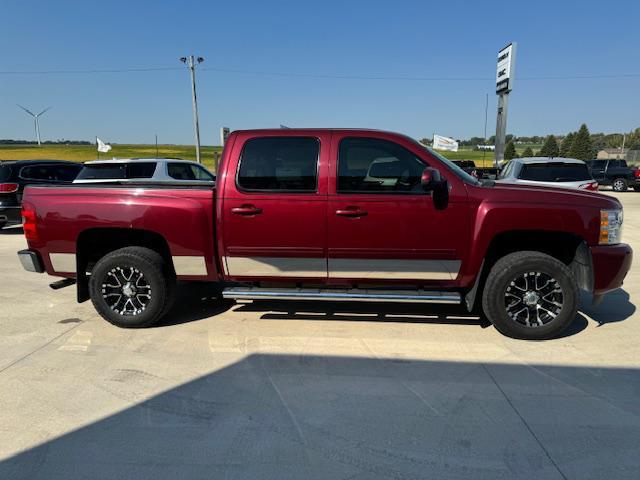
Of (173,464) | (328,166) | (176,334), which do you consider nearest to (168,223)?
(176,334)

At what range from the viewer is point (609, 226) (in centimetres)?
398

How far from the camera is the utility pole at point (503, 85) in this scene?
21.0 m

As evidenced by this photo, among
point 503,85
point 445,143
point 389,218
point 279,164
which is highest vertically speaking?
point 503,85

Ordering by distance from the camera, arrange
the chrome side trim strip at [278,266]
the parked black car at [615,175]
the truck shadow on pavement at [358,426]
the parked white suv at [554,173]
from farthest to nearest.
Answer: the parked black car at [615,175] < the parked white suv at [554,173] < the chrome side trim strip at [278,266] < the truck shadow on pavement at [358,426]

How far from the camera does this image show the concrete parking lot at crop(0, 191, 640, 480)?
2514mm

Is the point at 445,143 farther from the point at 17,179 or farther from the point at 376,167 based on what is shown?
the point at 376,167

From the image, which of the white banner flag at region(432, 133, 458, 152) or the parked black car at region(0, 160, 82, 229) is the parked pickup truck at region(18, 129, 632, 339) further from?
the white banner flag at region(432, 133, 458, 152)

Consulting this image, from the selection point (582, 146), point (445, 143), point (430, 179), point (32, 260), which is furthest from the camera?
point (582, 146)

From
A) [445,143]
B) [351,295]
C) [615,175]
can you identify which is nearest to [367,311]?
[351,295]

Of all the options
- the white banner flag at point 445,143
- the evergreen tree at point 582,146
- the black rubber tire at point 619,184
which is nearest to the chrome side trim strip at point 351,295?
the black rubber tire at point 619,184

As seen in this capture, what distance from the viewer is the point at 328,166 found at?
4.12 m

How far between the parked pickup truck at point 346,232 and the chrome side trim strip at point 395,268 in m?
0.01

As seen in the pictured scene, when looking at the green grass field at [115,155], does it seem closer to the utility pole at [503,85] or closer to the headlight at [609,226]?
the utility pole at [503,85]

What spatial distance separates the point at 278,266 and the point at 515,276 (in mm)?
2166
